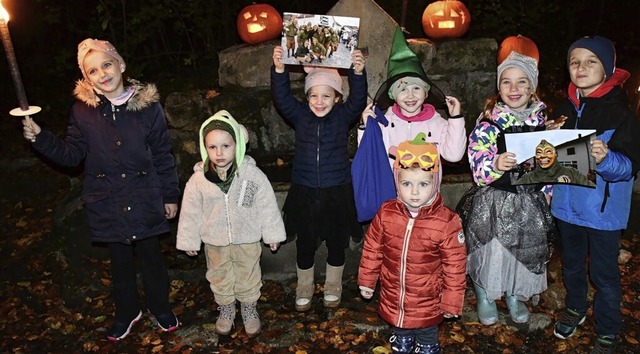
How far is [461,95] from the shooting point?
6.51 meters

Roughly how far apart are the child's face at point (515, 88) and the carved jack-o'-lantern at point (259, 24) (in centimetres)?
320

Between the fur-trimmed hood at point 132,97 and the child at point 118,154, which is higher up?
the fur-trimmed hood at point 132,97

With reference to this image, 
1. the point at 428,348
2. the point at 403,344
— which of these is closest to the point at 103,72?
the point at 403,344

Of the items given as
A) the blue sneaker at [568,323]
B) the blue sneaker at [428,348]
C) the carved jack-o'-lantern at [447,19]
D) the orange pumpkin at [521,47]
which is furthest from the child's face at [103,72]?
the orange pumpkin at [521,47]

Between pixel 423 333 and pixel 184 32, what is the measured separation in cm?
758

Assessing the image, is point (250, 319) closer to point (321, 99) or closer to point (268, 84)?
point (321, 99)

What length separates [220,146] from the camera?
4191mm

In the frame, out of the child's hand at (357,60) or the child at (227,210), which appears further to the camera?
the child's hand at (357,60)

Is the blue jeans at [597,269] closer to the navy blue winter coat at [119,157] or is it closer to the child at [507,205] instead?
the child at [507,205]

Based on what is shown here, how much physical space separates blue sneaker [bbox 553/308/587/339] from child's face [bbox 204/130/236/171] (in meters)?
3.05

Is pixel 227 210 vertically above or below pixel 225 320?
above

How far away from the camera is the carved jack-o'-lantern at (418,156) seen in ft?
11.9

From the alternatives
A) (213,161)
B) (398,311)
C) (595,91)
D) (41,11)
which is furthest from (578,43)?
(41,11)

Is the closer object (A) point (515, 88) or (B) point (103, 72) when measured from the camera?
(A) point (515, 88)
